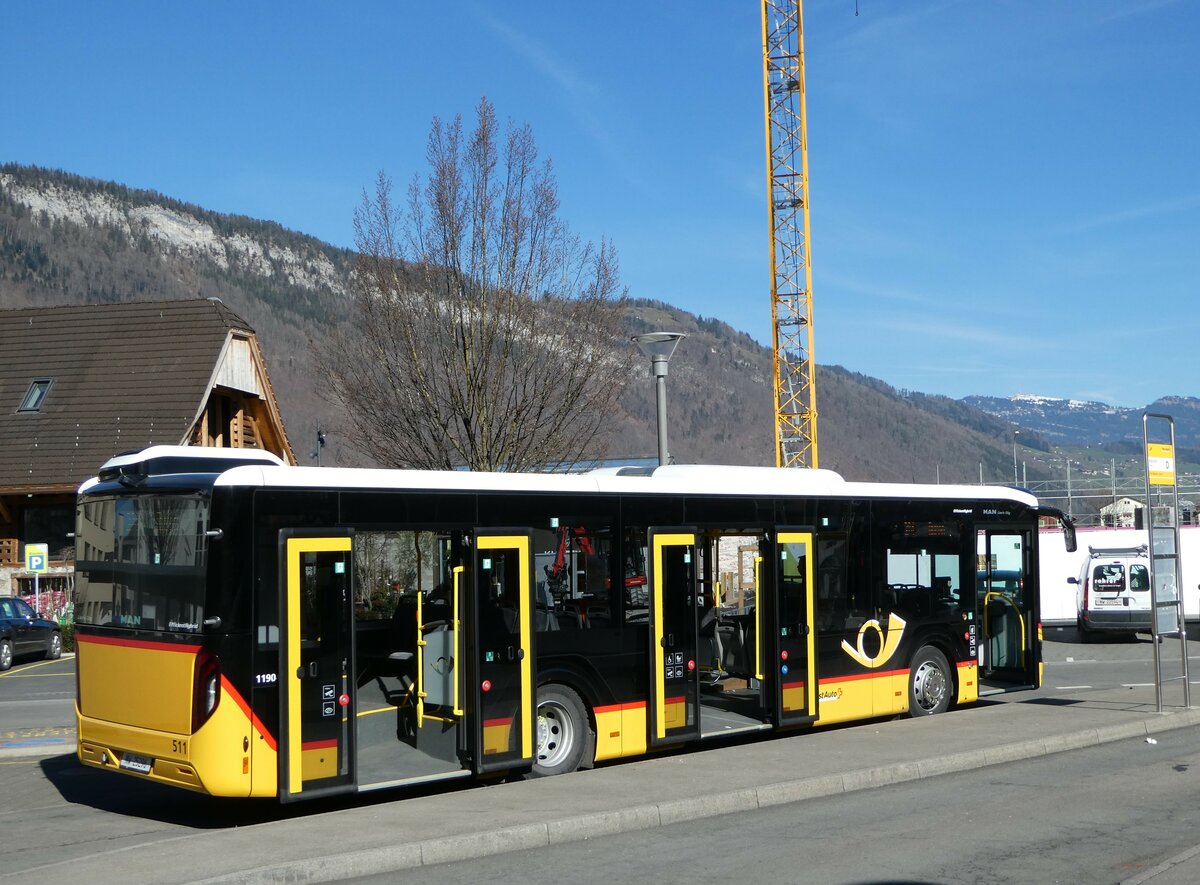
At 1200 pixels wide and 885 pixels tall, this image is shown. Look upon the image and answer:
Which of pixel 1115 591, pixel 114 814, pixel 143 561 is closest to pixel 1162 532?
pixel 143 561

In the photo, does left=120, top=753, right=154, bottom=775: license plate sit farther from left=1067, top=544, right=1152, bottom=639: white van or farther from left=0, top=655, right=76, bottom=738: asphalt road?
left=1067, top=544, right=1152, bottom=639: white van

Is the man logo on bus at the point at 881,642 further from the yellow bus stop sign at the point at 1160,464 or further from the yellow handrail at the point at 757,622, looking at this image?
the yellow bus stop sign at the point at 1160,464

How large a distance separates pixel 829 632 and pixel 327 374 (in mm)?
11174

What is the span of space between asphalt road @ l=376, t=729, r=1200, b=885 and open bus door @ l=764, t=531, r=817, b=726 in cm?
237

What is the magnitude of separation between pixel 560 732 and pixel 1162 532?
28.6 feet

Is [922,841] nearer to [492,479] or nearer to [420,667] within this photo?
[420,667]

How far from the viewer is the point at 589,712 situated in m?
12.1

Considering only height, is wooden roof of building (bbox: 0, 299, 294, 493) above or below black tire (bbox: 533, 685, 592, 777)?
above

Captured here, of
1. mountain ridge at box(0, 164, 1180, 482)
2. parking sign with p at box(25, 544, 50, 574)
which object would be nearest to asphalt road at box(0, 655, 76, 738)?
parking sign with p at box(25, 544, 50, 574)

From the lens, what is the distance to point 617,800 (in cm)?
1023

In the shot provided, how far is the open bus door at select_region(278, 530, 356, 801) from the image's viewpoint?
9.84 meters

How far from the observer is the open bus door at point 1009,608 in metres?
16.4

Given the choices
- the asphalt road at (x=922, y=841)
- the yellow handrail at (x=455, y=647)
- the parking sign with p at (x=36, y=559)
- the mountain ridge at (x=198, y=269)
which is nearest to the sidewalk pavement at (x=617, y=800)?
the asphalt road at (x=922, y=841)

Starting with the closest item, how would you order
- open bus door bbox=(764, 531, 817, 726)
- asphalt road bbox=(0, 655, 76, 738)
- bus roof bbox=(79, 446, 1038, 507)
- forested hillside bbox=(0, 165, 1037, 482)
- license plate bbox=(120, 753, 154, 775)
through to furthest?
license plate bbox=(120, 753, 154, 775) < bus roof bbox=(79, 446, 1038, 507) < open bus door bbox=(764, 531, 817, 726) < asphalt road bbox=(0, 655, 76, 738) < forested hillside bbox=(0, 165, 1037, 482)
